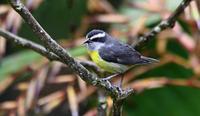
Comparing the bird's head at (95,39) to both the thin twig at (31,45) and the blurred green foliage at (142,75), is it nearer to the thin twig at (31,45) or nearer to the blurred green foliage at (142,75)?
the thin twig at (31,45)

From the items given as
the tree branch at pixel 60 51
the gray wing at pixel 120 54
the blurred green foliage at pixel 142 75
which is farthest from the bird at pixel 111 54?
the blurred green foliage at pixel 142 75

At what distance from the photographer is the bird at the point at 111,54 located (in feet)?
4.13

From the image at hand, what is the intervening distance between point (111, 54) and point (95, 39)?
0.06 metres

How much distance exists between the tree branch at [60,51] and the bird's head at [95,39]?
27 cm

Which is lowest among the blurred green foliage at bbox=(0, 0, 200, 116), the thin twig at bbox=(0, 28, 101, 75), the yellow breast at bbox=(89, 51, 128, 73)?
the yellow breast at bbox=(89, 51, 128, 73)

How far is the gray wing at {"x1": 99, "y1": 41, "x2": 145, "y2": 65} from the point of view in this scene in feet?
4.10

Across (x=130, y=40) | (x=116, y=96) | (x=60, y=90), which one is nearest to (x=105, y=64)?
(x=116, y=96)

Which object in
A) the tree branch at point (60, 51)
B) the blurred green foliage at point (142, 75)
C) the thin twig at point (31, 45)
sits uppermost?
the blurred green foliage at point (142, 75)

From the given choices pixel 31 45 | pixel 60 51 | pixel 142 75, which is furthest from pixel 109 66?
Answer: pixel 142 75

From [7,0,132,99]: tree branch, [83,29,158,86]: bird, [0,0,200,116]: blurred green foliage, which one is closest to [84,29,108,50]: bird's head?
[83,29,158,86]: bird

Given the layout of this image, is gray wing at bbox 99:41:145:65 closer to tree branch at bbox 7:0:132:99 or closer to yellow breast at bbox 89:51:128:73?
yellow breast at bbox 89:51:128:73

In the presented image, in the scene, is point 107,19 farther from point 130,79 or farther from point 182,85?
point 182,85

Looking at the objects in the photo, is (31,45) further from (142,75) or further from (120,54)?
(142,75)

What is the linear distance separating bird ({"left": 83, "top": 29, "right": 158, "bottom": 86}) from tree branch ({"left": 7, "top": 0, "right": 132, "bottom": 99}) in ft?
0.81
